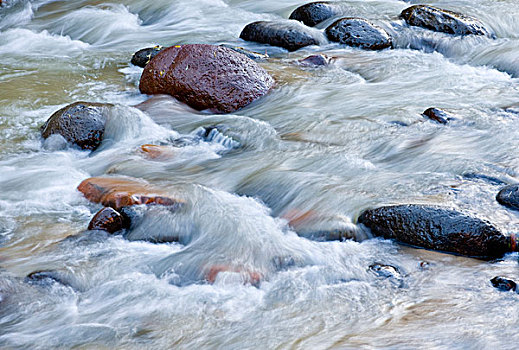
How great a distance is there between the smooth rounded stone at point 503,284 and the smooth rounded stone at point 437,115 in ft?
8.90

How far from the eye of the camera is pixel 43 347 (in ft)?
9.78

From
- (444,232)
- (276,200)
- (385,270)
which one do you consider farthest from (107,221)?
(444,232)

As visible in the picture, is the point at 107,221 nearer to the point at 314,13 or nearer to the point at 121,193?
the point at 121,193

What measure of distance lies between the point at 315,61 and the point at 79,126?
11.2ft

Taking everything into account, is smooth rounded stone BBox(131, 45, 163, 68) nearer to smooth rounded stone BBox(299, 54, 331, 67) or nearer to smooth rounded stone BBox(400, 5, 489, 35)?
smooth rounded stone BBox(299, 54, 331, 67)

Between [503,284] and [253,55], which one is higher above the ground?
[253,55]

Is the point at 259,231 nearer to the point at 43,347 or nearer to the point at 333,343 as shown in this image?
the point at 333,343

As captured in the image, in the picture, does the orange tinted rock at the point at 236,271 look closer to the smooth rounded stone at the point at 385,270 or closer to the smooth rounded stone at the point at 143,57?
the smooth rounded stone at the point at 385,270

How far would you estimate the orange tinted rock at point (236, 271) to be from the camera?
3.51 meters

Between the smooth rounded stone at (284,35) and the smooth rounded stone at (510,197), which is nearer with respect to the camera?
the smooth rounded stone at (510,197)

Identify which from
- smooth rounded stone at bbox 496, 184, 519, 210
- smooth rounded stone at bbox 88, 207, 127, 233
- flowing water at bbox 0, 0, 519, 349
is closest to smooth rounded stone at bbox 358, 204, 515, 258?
flowing water at bbox 0, 0, 519, 349

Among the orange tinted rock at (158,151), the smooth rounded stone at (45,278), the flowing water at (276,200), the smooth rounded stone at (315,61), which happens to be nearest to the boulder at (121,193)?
the flowing water at (276,200)

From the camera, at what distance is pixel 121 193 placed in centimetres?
438

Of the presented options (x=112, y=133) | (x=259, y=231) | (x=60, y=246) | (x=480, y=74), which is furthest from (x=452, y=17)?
(x=60, y=246)
